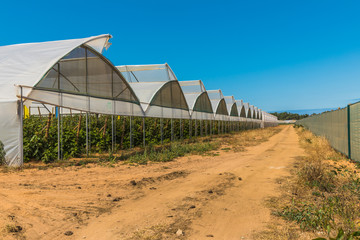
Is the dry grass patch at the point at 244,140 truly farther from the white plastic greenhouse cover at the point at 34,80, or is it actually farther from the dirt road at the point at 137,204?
the dirt road at the point at 137,204

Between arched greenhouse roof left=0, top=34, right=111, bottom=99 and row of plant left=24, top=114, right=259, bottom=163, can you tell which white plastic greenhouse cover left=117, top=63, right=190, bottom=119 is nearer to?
row of plant left=24, top=114, right=259, bottom=163

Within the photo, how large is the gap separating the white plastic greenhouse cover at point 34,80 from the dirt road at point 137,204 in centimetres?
170

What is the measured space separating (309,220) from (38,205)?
14.2 ft

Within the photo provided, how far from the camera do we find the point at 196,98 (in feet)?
80.1

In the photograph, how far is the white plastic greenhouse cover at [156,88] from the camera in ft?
54.5

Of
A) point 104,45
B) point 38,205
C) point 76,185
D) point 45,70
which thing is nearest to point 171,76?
point 104,45

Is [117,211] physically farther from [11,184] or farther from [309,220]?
[11,184]

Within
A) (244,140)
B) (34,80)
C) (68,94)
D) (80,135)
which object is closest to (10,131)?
(34,80)

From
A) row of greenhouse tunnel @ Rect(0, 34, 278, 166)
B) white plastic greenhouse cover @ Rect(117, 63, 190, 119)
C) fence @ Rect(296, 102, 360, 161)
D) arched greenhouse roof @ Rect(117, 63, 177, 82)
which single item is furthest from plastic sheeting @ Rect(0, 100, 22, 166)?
fence @ Rect(296, 102, 360, 161)

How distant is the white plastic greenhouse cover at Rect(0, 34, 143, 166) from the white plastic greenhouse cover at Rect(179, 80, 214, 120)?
1182 cm

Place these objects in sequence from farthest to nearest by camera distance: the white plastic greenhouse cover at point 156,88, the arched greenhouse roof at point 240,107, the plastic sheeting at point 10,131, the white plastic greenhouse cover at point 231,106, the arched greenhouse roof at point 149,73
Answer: the arched greenhouse roof at point 240,107
the white plastic greenhouse cover at point 231,106
the arched greenhouse roof at point 149,73
the white plastic greenhouse cover at point 156,88
the plastic sheeting at point 10,131

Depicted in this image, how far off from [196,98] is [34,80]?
1666 cm

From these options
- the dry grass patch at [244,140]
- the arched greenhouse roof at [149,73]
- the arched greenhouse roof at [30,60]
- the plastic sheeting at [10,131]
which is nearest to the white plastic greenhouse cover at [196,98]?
the dry grass patch at [244,140]

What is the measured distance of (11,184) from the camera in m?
6.51
